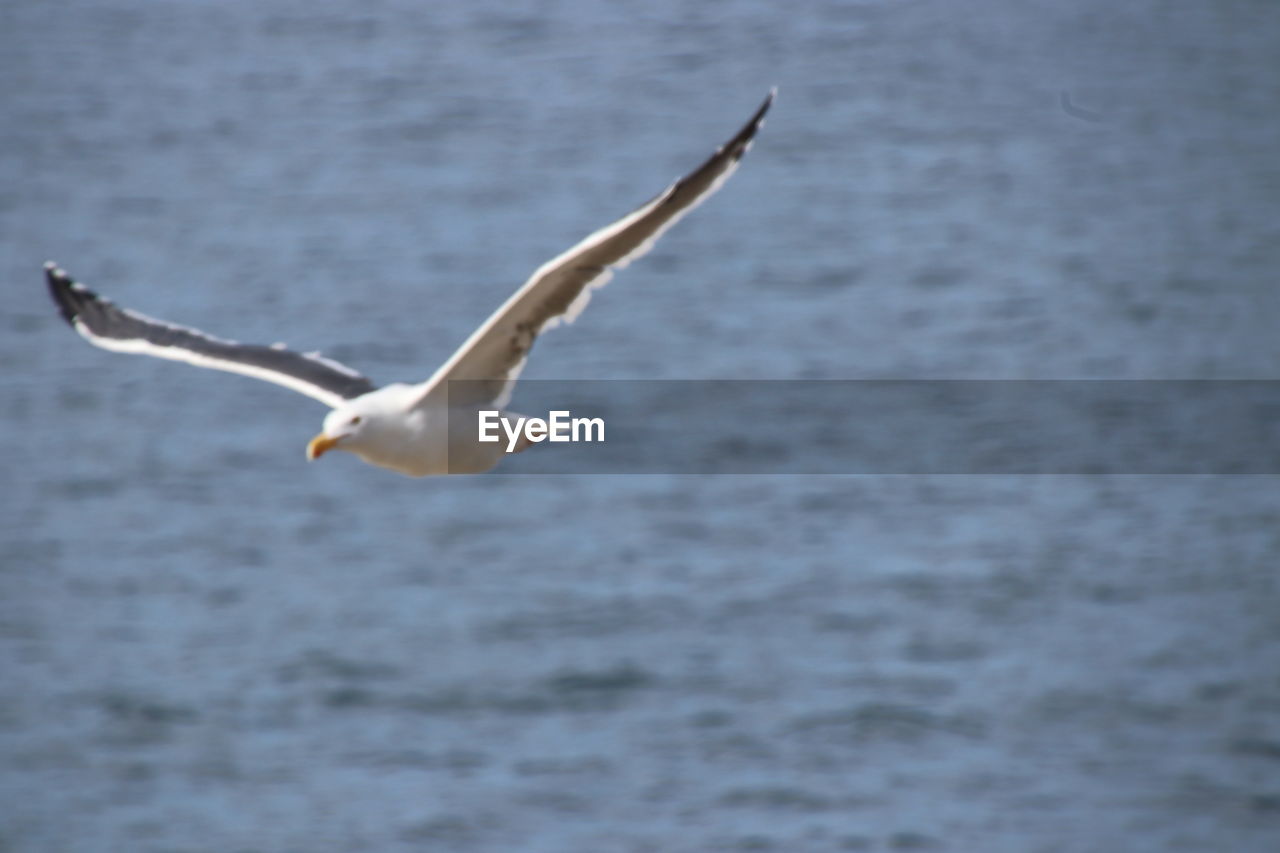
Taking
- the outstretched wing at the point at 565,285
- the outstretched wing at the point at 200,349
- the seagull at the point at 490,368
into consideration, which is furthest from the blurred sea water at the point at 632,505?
the outstretched wing at the point at 565,285

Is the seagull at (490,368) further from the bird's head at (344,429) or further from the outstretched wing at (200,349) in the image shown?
the outstretched wing at (200,349)

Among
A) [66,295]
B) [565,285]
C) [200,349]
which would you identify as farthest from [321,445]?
[66,295]

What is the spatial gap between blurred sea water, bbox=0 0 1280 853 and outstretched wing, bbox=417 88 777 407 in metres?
7.53

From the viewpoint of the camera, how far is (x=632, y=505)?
21.1 meters

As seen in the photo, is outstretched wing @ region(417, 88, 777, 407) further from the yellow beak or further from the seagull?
the yellow beak

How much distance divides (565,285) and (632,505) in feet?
40.1

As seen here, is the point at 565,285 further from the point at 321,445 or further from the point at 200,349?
the point at 200,349

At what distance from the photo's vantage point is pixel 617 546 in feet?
66.4

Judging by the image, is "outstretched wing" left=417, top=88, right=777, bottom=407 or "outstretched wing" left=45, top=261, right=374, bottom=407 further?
"outstretched wing" left=45, top=261, right=374, bottom=407

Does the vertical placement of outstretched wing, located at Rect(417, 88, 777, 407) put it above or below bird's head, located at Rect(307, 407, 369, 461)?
above

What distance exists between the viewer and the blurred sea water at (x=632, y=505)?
56.4 ft

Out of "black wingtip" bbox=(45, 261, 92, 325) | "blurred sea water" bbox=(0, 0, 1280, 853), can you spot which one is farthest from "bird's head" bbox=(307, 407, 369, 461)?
"blurred sea water" bbox=(0, 0, 1280, 853)

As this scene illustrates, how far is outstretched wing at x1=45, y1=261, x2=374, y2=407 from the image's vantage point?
1027 centimetres

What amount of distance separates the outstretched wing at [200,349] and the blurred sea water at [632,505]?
258 inches
